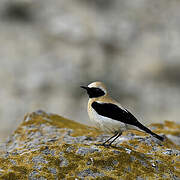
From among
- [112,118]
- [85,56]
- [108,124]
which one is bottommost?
[85,56]

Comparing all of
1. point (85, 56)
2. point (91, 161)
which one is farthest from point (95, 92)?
point (85, 56)

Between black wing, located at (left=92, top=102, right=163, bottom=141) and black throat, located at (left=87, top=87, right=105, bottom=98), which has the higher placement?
black throat, located at (left=87, top=87, right=105, bottom=98)

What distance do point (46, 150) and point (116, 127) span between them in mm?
1711

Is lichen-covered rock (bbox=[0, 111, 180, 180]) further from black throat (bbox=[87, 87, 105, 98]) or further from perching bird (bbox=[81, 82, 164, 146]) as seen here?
black throat (bbox=[87, 87, 105, 98])

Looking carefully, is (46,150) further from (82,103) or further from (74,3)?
(74,3)

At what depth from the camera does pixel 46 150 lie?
7438 mm

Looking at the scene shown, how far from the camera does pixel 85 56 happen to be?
94.9 feet

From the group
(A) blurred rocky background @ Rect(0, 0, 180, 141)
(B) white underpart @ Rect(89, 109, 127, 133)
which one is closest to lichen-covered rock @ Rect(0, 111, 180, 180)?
(B) white underpart @ Rect(89, 109, 127, 133)

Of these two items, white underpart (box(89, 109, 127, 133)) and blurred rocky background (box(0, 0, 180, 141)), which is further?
blurred rocky background (box(0, 0, 180, 141))

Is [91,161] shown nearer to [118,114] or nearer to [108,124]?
[108,124]

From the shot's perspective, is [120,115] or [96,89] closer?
[120,115]

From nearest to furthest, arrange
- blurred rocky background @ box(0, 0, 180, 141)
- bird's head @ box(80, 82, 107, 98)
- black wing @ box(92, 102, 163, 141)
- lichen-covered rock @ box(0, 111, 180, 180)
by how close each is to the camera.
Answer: lichen-covered rock @ box(0, 111, 180, 180)
black wing @ box(92, 102, 163, 141)
bird's head @ box(80, 82, 107, 98)
blurred rocky background @ box(0, 0, 180, 141)

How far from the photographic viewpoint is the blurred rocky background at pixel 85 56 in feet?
83.0

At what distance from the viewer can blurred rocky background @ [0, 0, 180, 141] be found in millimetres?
25297
